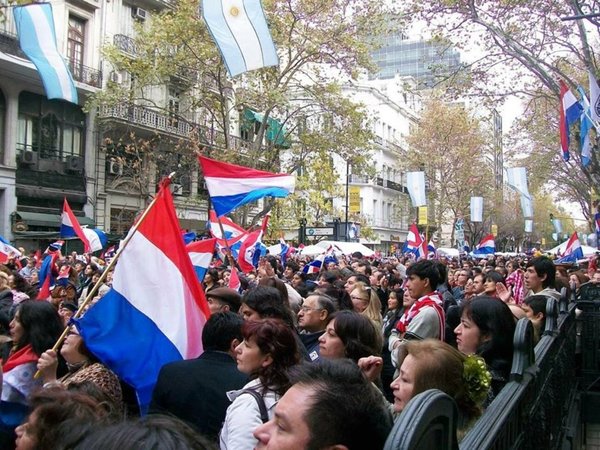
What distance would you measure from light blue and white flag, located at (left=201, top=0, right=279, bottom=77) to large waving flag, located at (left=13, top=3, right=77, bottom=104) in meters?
3.57

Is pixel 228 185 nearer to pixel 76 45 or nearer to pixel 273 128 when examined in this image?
pixel 273 128

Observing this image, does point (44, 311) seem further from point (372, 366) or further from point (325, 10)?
point (325, 10)

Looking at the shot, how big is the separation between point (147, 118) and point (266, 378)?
26.6 metres

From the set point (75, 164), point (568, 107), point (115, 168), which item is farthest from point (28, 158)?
point (568, 107)

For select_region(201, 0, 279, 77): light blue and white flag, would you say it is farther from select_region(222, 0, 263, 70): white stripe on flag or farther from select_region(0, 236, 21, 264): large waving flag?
select_region(0, 236, 21, 264): large waving flag

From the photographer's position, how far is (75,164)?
83.5ft

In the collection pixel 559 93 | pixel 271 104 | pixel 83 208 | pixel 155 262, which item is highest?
pixel 271 104

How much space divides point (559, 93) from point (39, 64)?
10881mm

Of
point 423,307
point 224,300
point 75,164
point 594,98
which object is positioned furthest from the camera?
point 75,164

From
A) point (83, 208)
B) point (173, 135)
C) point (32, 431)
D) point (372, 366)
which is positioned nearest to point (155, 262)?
point (372, 366)

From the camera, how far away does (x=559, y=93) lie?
13.5 metres

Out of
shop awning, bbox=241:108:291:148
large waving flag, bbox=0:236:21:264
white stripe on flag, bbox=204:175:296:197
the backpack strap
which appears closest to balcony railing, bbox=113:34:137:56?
shop awning, bbox=241:108:291:148

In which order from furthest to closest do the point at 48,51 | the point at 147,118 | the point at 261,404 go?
1. the point at 147,118
2. the point at 48,51
3. the point at 261,404

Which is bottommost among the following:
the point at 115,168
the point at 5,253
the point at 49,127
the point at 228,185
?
the point at 5,253
